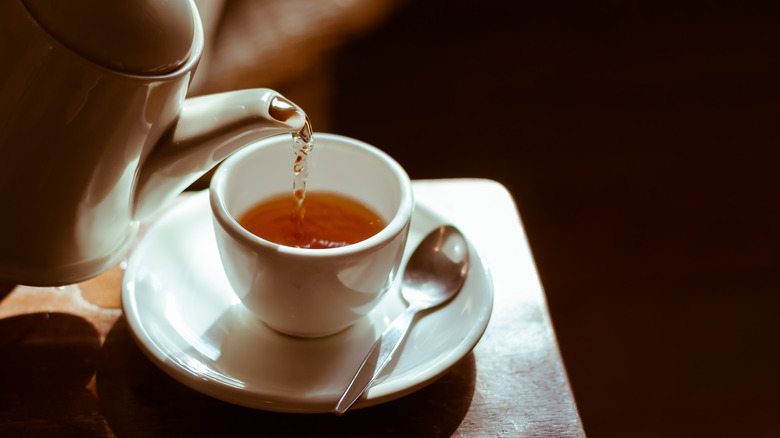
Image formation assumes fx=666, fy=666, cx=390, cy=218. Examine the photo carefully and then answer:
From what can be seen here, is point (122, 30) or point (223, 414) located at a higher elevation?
point (122, 30)

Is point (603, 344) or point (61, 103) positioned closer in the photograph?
point (61, 103)

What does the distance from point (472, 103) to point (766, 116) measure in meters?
1.04

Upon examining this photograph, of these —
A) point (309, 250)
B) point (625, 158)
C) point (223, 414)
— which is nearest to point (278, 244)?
point (309, 250)

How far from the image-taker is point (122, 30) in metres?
0.49

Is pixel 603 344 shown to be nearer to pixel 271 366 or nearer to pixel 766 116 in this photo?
pixel 271 366

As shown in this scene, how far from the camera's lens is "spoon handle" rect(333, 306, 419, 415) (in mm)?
546

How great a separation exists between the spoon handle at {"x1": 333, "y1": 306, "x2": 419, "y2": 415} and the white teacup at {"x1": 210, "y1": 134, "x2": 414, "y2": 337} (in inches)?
1.3

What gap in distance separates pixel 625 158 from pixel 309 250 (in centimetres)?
174

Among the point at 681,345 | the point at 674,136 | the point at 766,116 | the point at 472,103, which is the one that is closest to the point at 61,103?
the point at 681,345

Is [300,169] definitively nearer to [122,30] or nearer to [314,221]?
[314,221]

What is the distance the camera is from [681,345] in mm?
1555

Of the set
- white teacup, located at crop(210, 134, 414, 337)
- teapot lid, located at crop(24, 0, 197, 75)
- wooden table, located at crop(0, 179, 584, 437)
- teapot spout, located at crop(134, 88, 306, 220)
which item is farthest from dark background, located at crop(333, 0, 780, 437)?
teapot lid, located at crop(24, 0, 197, 75)

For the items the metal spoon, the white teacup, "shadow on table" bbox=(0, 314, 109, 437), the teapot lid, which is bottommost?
"shadow on table" bbox=(0, 314, 109, 437)

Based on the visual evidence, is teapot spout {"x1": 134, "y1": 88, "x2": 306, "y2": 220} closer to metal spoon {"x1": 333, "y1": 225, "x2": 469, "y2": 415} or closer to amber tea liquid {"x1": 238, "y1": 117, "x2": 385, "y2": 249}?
amber tea liquid {"x1": 238, "y1": 117, "x2": 385, "y2": 249}
